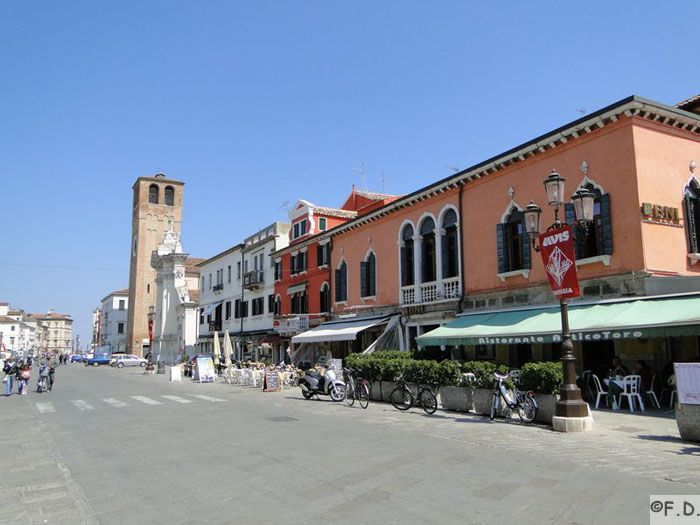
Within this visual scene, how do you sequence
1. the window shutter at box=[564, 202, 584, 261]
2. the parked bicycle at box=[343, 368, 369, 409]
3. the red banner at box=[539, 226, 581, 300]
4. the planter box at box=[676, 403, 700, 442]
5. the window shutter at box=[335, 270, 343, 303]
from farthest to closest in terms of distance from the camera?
1. the window shutter at box=[335, 270, 343, 303]
2. the parked bicycle at box=[343, 368, 369, 409]
3. the window shutter at box=[564, 202, 584, 261]
4. the red banner at box=[539, 226, 581, 300]
5. the planter box at box=[676, 403, 700, 442]

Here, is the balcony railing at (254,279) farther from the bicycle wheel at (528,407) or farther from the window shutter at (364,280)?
the bicycle wheel at (528,407)

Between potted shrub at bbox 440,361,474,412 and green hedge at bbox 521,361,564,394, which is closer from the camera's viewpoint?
green hedge at bbox 521,361,564,394

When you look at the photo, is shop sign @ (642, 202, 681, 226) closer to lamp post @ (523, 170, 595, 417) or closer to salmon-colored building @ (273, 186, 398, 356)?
lamp post @ (523, 170, 595, 417)

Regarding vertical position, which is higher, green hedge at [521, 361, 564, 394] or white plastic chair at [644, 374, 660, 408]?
green hedge at [521, 361, 564, 394]

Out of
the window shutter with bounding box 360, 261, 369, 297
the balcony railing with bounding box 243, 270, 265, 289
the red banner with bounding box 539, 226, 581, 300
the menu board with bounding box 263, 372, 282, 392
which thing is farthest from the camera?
the balcony railing with bounding box 243, 270, 265, 289

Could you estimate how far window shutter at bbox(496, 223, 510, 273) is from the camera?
63.6 ft

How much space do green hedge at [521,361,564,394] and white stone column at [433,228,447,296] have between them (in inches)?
385

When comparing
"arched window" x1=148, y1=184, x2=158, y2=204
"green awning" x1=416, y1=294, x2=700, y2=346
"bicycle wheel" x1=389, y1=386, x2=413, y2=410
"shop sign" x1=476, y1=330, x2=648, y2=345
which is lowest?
"bicycle wheel" x1=389, y1=386, x2=413, y2=410

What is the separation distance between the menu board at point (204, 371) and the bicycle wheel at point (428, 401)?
801 inches

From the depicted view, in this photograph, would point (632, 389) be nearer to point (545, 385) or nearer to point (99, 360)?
point (545, 385)

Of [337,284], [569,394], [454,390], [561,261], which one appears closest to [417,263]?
[337,284]

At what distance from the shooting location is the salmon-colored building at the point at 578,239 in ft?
49.8

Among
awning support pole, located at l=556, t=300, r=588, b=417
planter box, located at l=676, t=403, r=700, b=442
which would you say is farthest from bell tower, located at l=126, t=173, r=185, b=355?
planter box, located at l=676, t=403, r=700, b=442

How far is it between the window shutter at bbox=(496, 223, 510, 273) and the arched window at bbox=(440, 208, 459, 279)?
2654 millimetres
